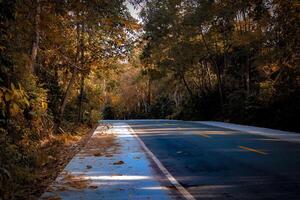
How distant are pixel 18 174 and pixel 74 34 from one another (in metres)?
18.0

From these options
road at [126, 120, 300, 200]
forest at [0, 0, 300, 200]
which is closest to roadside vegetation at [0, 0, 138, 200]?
forest at [0, 0, 300, 200]

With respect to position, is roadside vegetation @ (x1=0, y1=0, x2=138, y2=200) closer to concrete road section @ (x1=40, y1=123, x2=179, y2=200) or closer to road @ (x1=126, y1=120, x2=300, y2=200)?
concrete road section @ (x1=40, y1=123, x2=179, y2=200)

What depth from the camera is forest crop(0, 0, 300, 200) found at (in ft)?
38.8

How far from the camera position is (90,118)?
34.0 meters

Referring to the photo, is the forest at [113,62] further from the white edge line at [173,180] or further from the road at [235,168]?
the road at [235,168]

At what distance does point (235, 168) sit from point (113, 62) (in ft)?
56.0

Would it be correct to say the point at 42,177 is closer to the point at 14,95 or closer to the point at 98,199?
the point at 98,199

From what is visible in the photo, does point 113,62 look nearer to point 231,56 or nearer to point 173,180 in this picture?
point 231,56

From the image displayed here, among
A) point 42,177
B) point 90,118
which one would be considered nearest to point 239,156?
point 42,177

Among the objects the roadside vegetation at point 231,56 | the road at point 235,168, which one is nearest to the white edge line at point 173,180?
the road at point 235,168

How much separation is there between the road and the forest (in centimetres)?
348

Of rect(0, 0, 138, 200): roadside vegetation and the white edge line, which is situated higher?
rect(0, 0, 138, 200): roadside vegetation

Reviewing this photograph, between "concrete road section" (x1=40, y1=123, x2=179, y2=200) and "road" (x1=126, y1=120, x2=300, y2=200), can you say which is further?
"road" (x1=126, y1=120, x2=300, y2=200)

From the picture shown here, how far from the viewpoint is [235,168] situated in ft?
37.3
